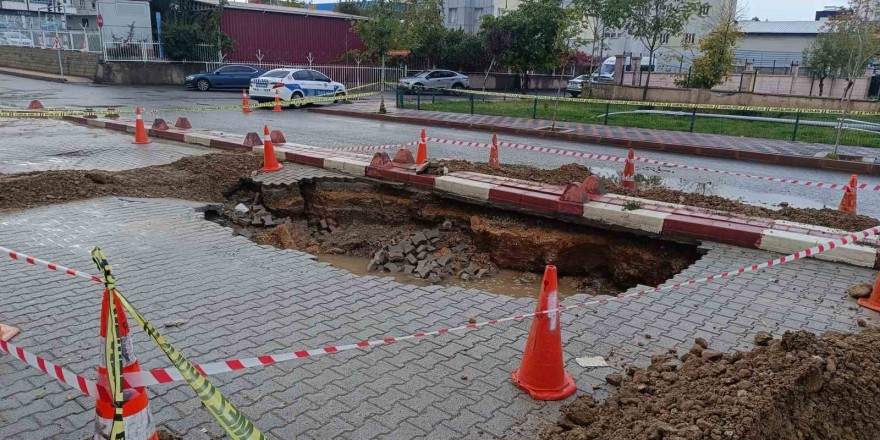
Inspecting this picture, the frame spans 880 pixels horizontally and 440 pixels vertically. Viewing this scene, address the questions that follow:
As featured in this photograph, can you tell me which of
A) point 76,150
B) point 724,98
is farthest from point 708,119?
point 76,150

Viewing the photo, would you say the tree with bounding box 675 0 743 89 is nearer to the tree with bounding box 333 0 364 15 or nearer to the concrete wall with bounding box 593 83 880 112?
the concrete wall with bounding box 593 83 880 112

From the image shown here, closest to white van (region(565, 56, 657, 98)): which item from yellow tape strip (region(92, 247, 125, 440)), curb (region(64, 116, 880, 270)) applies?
curb (region(64, 116, 880, 270))

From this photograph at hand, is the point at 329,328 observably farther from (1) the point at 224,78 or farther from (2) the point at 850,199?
(1) the point at 224,78

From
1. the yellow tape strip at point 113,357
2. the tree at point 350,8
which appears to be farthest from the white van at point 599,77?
the yellow tape strip at point 113,357

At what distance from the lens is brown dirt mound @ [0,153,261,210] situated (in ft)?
25.0

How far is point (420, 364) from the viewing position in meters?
3.88

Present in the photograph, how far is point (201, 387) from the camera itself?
8.08 ft

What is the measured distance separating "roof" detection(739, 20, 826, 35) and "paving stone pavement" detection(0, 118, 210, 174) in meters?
55.7

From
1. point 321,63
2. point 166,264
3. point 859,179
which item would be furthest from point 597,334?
point 321,63

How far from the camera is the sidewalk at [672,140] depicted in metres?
13.6

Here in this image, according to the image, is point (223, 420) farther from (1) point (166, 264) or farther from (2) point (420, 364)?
(1) point (166, 264)

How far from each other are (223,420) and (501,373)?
1843 mm

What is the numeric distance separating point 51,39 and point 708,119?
38018mm

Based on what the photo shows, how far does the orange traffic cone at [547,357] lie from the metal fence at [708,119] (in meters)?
14.0
